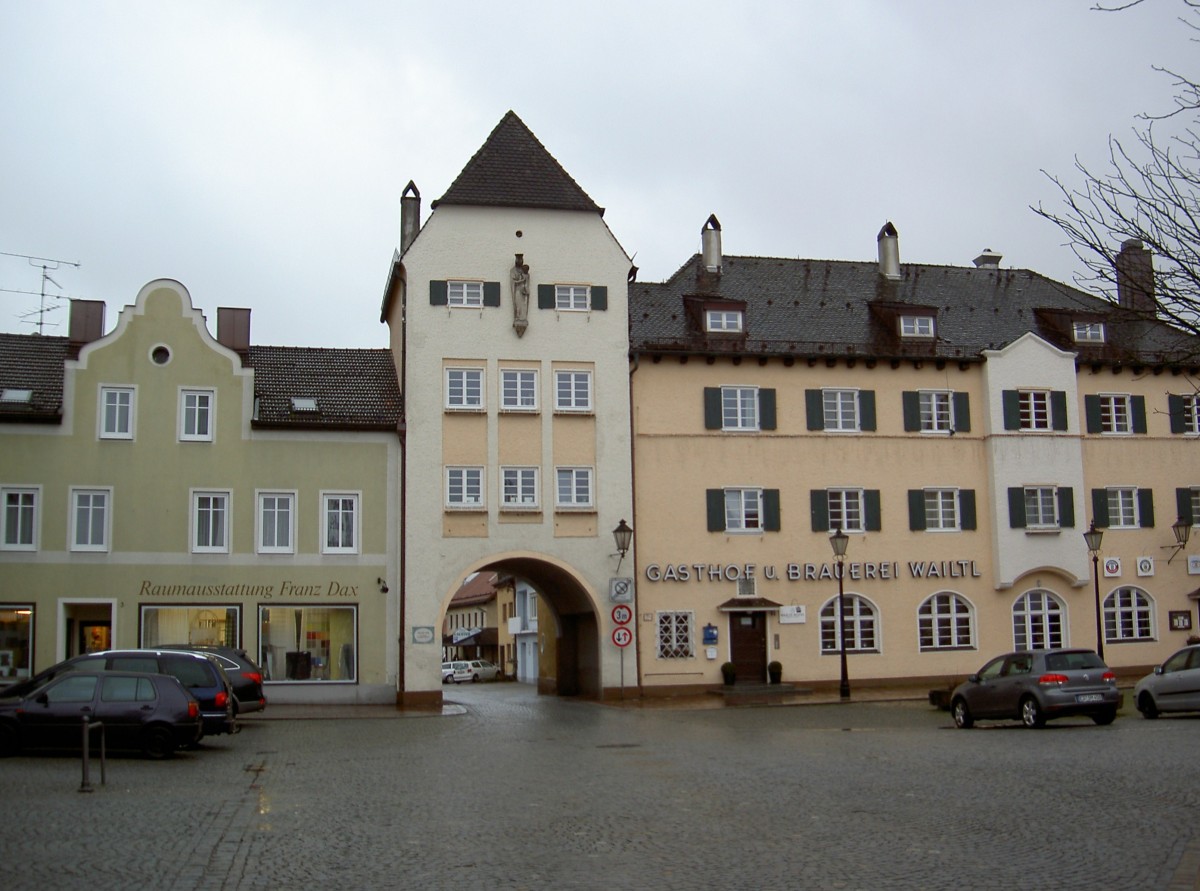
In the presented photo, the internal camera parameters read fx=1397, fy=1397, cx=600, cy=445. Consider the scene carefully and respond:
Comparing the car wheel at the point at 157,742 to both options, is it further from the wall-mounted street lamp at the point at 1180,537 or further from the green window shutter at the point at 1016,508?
the wall-mounted street lamp at the point at 1180,537

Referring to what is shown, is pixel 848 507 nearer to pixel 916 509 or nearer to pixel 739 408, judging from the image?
pixel 916 509

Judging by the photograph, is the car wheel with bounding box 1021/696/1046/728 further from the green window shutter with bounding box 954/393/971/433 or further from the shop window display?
the shop window display

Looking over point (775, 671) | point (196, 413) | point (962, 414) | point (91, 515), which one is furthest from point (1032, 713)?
point (91, 515)

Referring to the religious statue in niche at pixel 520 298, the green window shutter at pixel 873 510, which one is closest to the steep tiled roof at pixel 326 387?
the religious statue in niche at pixel 520 298

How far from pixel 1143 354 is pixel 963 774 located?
99.6 feet

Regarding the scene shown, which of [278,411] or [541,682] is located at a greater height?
[278,411]

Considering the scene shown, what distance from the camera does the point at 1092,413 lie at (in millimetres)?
46031

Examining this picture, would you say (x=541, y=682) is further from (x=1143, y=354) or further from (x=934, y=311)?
(x=1143, y=354)

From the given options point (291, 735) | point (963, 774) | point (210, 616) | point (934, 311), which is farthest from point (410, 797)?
point (934, 311)

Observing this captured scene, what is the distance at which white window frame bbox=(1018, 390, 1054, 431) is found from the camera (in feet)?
148

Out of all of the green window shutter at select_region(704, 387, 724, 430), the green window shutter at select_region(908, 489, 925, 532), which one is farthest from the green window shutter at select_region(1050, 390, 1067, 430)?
the green window shutter at select_region(704, 387, 724, 430)

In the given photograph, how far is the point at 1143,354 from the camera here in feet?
148

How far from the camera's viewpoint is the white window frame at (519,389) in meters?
40.8

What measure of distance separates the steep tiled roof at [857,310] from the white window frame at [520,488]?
200 inches
